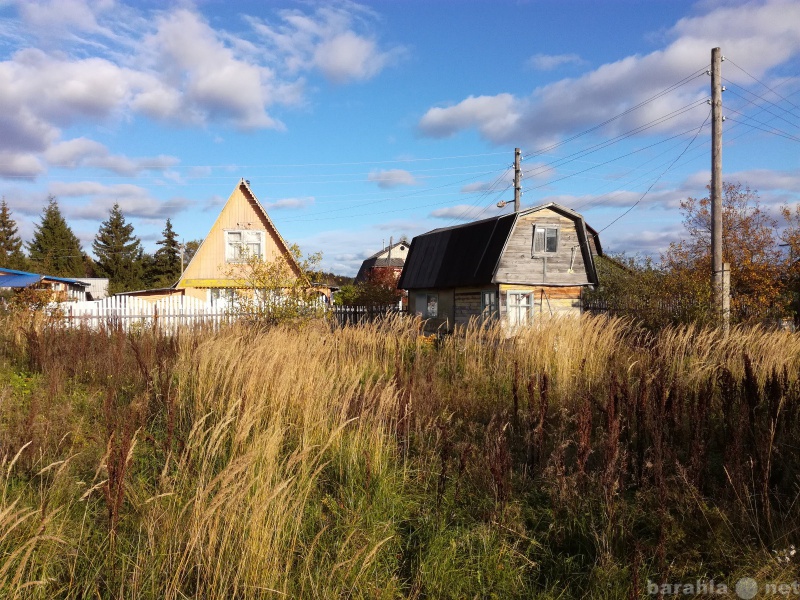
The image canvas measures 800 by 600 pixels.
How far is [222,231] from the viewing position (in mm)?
26172

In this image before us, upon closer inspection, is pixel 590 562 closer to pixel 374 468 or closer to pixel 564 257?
pixel 374 468

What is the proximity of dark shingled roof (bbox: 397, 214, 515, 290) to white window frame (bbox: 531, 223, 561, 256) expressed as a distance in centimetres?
124

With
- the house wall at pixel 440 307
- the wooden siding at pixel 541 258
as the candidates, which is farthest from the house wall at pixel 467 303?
the wooden siding at pixel 541 258

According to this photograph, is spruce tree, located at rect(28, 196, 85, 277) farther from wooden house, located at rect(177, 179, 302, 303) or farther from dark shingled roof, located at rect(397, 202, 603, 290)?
dark shingled roof, located at rect(397, 202, 603, 290)

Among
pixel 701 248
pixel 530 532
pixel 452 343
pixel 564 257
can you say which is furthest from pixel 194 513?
pixel 701 248

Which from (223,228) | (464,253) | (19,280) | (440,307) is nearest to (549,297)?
(464,253)

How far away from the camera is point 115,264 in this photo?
157 feet

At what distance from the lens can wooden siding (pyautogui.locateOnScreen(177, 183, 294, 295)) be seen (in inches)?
1018

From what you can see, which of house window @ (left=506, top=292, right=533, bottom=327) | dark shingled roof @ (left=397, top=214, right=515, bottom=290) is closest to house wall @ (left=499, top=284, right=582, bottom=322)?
house window @ (left=506, top=292, right=533, bottom=327)

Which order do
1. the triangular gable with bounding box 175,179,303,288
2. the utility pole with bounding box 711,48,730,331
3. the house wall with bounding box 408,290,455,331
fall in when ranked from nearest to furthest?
the utility pole with bounding box 711,48,730,331
the house wall with bounding box 408,290,455,331
the triangular gable with bounding box 175,179,303,288

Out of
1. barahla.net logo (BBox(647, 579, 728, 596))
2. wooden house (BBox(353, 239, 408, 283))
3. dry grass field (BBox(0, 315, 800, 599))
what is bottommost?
barahla.net logo (BBox(647, 579, 728, 596))

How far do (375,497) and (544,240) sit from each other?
59.2 feet

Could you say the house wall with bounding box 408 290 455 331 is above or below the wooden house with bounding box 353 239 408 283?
below

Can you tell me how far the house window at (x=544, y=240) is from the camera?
20.2m
